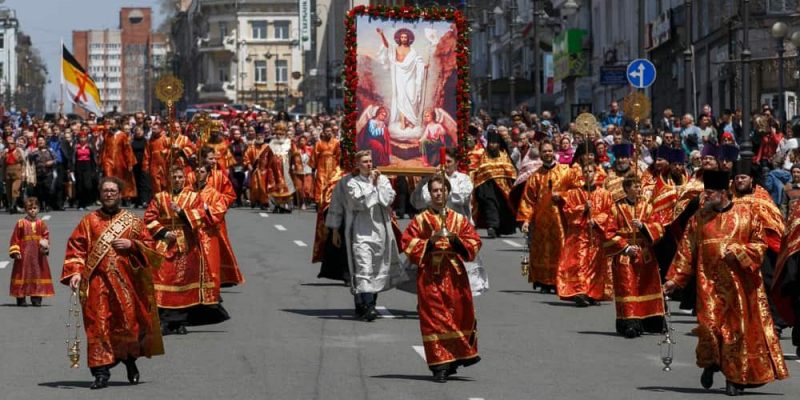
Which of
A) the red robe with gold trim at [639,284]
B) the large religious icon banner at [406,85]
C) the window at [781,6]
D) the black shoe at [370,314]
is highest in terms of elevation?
the window at [781,6]

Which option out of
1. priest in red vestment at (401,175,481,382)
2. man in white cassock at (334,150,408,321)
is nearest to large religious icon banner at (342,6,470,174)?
man in white cassock at (334,150,408,321)

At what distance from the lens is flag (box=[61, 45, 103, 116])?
53.0m

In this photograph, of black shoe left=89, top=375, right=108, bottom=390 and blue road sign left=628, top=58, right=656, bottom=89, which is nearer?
black shoe left=89, top=375, right=108, bottom=390

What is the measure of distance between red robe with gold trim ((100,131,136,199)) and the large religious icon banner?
2079 cm

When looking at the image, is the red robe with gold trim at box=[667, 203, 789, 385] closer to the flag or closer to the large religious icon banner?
the large religious icon banner

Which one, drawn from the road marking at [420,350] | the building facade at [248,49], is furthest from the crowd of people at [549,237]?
the building facade at [248,49]

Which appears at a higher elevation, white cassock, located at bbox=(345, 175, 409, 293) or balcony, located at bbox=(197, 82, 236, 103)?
balcony, located at bbox=(197, 82, 236, 103)

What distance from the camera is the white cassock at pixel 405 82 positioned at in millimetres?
21750

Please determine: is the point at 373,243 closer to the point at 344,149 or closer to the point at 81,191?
the point at 344,149

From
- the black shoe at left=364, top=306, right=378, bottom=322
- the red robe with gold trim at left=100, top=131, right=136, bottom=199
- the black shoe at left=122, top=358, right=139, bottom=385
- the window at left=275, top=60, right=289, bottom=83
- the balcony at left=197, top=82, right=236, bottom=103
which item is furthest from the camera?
the window at left=275, top=60, right=289, bottom=83

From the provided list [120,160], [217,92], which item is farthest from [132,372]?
[217,92]

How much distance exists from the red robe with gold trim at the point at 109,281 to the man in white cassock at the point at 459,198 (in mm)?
3894

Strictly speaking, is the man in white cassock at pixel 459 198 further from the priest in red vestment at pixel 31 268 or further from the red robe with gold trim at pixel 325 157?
the red robe with gold trim at pixel 325 157

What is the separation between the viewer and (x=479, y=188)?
32.1 meters
